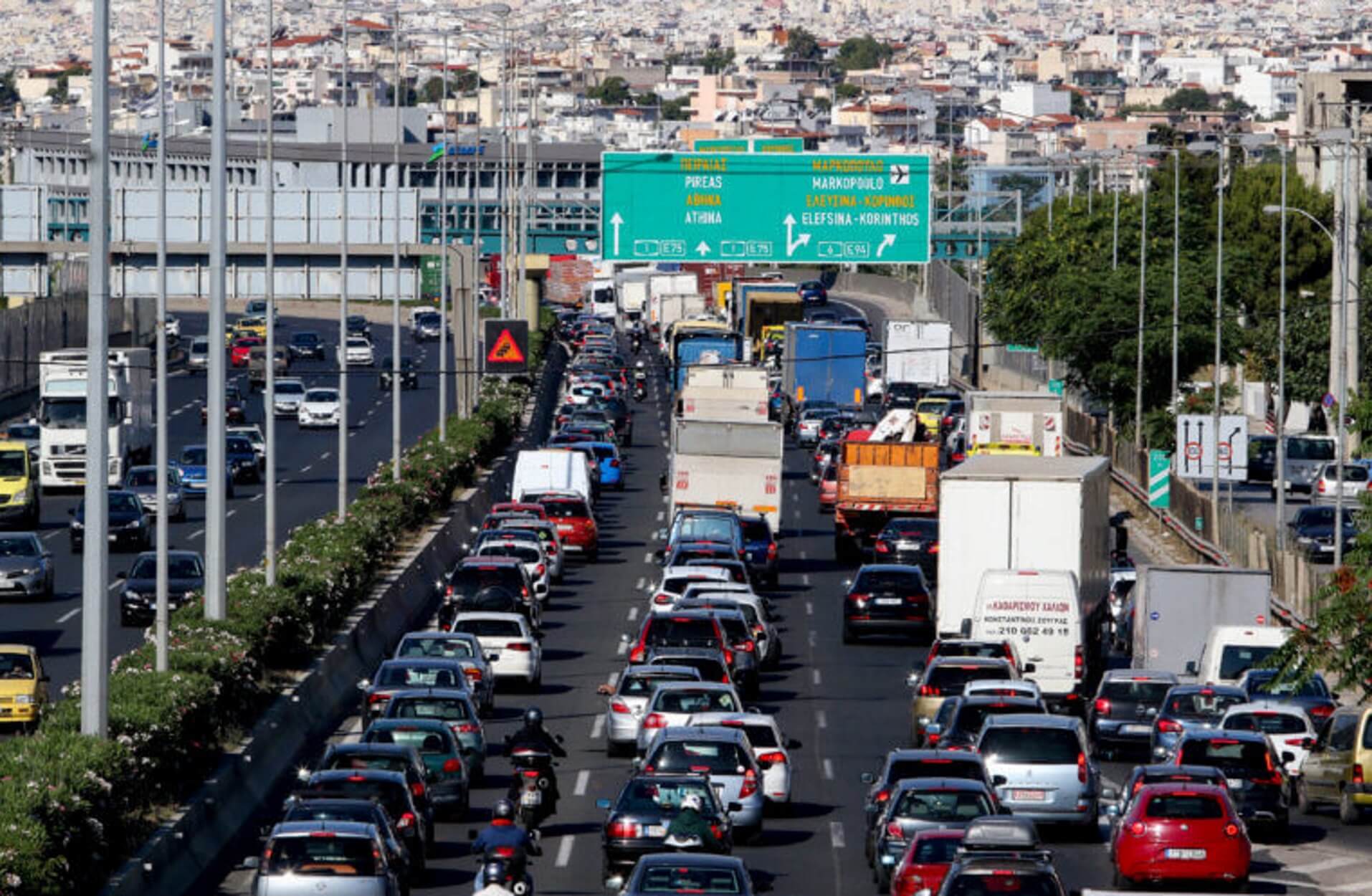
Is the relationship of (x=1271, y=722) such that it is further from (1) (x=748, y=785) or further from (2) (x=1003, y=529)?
(2) (x=1003, y=529)

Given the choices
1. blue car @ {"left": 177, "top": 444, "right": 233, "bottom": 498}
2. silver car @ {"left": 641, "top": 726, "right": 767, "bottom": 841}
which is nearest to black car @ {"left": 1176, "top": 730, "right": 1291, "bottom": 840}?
silver car @ {"left": 641, "top": 726, "right": 767, "bottom": 841}

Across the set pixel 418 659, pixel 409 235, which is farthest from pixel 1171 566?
pixel 409 235

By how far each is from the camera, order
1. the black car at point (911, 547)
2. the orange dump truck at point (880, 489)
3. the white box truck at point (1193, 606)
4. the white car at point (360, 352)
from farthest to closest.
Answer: the white car at point (360, 352) < the orange dump truck at point (880, 489) < the black car at point (911, 547) < the white box truck at point (1193, 606)

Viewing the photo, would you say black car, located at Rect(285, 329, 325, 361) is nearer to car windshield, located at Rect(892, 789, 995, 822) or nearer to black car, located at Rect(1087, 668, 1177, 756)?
black car, located at Rect(1087, 668, 1177, 756)

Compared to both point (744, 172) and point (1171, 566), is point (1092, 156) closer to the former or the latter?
point (744, 172)

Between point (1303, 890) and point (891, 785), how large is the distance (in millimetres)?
4142

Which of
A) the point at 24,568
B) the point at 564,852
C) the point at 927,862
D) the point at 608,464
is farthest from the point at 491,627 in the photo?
the point at 608,464

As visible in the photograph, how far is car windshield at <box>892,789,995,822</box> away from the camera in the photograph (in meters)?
28.9

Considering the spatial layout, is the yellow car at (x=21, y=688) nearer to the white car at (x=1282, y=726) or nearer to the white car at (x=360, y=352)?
the white car at (x=1282, y=726)

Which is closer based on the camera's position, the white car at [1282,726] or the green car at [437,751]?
the green car at [437,751]

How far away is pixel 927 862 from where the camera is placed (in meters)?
26.4

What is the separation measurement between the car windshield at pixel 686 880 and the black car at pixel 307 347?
98.5 m

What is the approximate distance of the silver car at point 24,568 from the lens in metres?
55.0

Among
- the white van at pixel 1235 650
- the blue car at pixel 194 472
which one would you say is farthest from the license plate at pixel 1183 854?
the blue car at pixel 194 472
